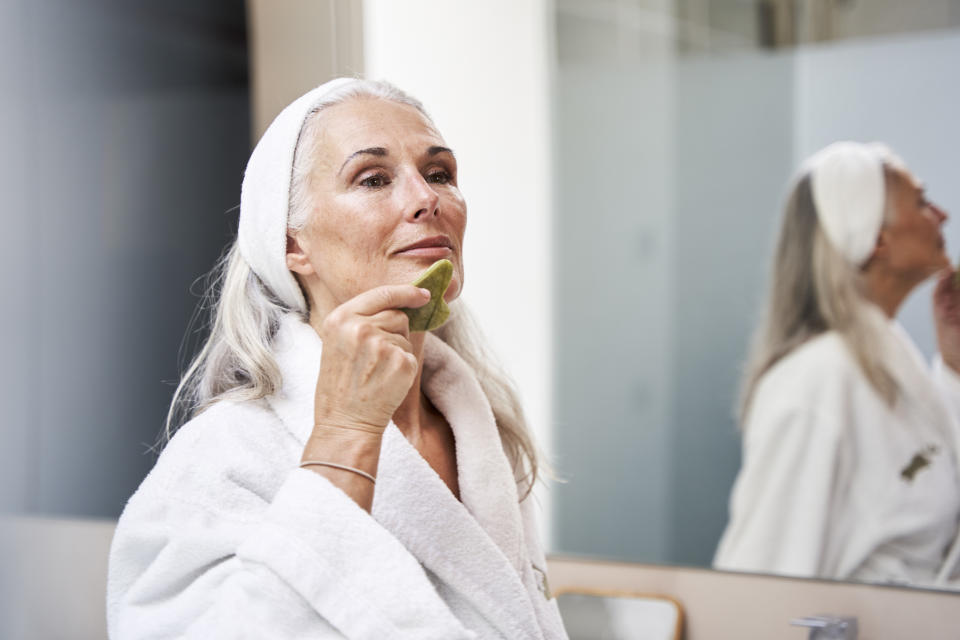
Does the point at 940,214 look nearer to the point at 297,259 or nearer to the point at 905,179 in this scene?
the point at 905,179

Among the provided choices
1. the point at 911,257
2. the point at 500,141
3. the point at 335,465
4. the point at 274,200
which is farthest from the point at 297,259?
the point at 911,257

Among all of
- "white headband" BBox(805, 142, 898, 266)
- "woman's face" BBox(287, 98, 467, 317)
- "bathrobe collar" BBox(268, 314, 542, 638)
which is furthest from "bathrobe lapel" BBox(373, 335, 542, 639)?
"white headband" BBox(805, 142, 898, 266)

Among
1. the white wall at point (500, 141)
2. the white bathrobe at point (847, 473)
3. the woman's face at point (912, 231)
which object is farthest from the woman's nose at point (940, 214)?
the white wall at point (500, 141)

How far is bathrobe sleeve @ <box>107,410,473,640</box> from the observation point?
0.58 meters

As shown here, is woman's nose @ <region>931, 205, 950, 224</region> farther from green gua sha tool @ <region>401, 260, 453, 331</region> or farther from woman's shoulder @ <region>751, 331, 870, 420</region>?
green gua sha tool @ <region>401, 260, 453, 331</region>

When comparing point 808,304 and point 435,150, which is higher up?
point 435,150

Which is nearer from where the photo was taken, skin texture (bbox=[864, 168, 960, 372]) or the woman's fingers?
the woman's fingers

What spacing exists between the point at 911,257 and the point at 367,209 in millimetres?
801

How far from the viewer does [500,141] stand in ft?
4.32

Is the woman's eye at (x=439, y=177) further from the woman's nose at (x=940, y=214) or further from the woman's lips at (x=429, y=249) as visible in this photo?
the woman's nose at (x=940, y=214)

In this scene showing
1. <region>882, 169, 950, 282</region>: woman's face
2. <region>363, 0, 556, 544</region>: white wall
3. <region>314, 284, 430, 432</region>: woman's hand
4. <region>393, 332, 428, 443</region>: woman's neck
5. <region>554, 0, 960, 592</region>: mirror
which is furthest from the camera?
<region>554, 0, 960, 592</region>: mirror

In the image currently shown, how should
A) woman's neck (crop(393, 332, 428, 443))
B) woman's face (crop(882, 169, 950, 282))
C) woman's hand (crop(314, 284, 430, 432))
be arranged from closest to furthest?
woman's hand (crop(314, 284, 430, 432)), woman's neck (crop(393, 332, 428, 443)), woman's face (crop(882, 169, 950, 282))

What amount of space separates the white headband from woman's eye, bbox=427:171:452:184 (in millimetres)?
736

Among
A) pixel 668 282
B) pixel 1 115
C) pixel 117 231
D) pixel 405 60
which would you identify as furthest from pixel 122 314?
pixel 668 282
